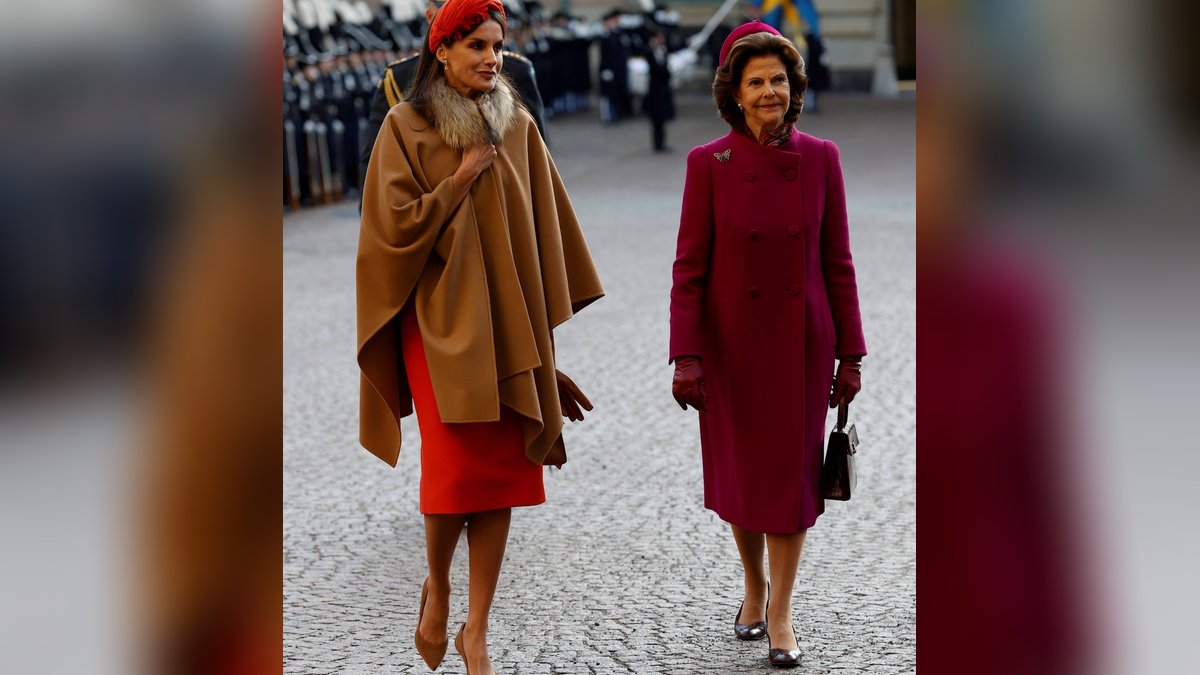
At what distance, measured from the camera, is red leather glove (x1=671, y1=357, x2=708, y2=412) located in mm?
4512

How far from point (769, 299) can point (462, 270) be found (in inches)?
32.5

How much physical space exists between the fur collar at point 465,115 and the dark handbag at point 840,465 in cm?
114

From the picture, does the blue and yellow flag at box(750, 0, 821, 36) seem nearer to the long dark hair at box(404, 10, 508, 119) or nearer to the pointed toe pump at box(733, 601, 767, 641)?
the pointed toe pump at box(733, 601, 767, 641)

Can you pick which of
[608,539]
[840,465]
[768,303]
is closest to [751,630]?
[840,465]

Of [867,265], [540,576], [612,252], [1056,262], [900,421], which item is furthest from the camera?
[612,252]

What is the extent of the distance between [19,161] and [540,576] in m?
3.37

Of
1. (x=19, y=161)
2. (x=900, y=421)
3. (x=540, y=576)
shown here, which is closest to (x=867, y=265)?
(x=900, y=421)

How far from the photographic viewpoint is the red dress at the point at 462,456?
13.9 feet

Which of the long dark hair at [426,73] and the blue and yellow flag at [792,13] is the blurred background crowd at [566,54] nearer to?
the blue and yellow flag at [792,13]

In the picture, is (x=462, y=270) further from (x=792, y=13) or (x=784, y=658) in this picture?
(x=792, y=13)

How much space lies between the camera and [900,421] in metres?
7.43

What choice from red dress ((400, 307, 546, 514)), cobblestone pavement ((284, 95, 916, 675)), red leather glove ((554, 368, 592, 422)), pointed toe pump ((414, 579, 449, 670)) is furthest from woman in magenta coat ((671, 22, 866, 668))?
pointed toe pump ((414, 579, 449, 670))

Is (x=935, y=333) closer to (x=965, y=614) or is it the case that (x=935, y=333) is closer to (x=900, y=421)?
(x=965, y=614)

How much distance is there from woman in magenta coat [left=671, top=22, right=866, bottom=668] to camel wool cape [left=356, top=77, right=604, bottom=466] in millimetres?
445
